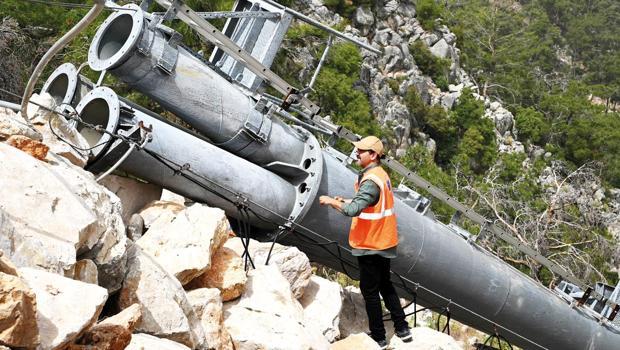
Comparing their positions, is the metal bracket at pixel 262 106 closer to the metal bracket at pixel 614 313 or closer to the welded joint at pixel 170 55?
the welded joint at pixel 170 55

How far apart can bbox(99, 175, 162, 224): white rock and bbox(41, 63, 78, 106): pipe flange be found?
1.91 ft

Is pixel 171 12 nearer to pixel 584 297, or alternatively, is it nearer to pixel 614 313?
pixel 584 297

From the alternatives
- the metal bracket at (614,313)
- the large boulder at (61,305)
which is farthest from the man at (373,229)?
the metal bracket at (614,313)

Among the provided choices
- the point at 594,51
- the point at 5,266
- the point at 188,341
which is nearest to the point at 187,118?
the point at 188,341

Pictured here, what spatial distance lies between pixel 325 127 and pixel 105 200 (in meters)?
Answer: 2.15

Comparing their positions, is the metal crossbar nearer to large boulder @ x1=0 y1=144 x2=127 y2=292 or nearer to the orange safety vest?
the orange safety vest

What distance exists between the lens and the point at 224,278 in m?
4.79

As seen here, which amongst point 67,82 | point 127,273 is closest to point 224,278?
point 127,273

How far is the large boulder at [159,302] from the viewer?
3912 millimetres

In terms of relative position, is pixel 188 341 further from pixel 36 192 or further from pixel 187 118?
pixel 187 118

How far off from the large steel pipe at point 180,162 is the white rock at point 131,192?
0.18 m

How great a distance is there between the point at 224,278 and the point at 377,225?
992 mm

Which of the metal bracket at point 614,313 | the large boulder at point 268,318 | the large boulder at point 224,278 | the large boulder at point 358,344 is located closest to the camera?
the large boulder at point 268,318

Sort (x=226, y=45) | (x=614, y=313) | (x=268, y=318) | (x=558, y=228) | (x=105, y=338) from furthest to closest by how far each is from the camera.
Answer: (x=558, y=228)
(x=614, y=313)
(x=226, y=45)
(x=268, y=318)
(x=105, y=338)
